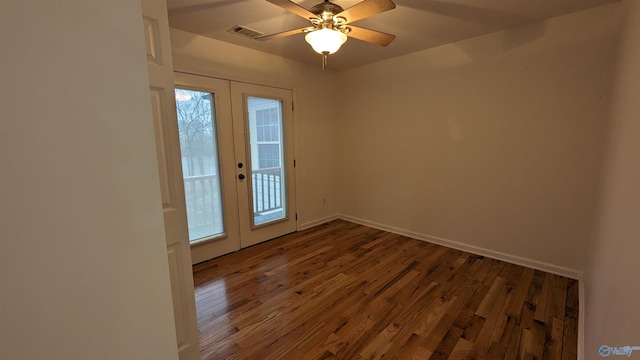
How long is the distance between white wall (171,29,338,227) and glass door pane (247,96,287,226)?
0.26m

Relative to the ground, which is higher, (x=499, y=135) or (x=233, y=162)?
(x=499, y=135)

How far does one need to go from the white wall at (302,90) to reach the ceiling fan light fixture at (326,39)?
1523mm

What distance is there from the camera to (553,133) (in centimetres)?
256

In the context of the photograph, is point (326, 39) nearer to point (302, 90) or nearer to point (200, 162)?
point (200, 162)

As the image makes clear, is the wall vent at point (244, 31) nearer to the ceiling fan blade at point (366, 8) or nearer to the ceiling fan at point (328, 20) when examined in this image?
the ceiling fan at point (328, 20)

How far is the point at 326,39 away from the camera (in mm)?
1844

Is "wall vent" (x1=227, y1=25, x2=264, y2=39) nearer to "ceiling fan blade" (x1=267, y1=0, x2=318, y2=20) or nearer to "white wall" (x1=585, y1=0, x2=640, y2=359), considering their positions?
"ceiling fan blade" (x1=267, y1=0, x2=318, y2=20)

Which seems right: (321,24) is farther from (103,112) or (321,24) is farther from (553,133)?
(553,133)

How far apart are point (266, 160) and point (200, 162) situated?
0.90 m

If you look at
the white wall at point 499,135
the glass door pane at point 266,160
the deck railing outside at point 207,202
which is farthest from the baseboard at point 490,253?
the deck railing outside at point 207,202

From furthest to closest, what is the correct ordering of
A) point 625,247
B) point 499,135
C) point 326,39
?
point 499,135 < point 326,39 < point 625,247

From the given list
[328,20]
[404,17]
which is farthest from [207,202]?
[404,17]

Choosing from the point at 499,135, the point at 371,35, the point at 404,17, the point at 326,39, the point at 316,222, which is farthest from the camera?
the point at 316,222

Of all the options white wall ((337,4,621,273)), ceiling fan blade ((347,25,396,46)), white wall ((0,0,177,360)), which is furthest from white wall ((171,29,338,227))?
white wall ((0,0,177,360))
